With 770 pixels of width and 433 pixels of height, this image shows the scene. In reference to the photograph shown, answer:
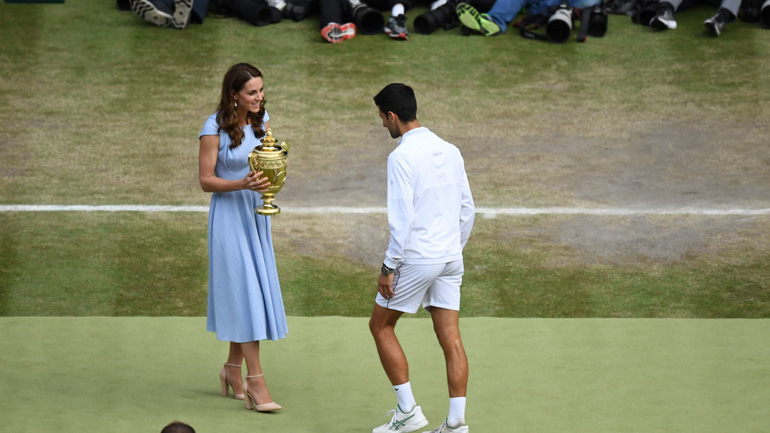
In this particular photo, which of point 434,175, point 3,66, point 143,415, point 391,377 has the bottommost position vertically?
point 3,66

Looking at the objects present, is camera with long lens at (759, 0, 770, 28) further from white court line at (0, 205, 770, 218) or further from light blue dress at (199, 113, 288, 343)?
light blue dress at (199, 113, 288, 343)

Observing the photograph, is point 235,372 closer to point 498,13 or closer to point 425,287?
point 425,287

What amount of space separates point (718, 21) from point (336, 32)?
5405mm

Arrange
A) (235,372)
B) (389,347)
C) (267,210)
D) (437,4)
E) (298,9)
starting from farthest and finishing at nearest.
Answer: (298,9), (437,4), (235,372), (267,210), (389,347)

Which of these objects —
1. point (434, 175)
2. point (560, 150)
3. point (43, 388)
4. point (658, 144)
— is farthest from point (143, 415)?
point (658, 144)

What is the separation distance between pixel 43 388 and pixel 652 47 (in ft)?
34.8

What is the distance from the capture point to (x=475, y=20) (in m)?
14.9

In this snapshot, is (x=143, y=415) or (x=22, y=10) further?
(x=22, y=10)

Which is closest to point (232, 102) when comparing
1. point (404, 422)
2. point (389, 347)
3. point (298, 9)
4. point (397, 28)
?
point (389, 347)

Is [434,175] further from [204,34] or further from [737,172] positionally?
[204,34]

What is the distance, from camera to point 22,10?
52.2ft

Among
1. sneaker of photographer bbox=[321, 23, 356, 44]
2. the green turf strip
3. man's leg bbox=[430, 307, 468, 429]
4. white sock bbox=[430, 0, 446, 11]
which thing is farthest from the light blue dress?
→ white sock bbox=[430, 0, 446, 11]

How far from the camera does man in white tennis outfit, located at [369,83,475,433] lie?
5.58m

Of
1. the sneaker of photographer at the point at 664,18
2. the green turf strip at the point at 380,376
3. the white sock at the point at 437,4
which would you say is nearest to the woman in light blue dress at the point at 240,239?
the green turf strip at the point at 380,376
